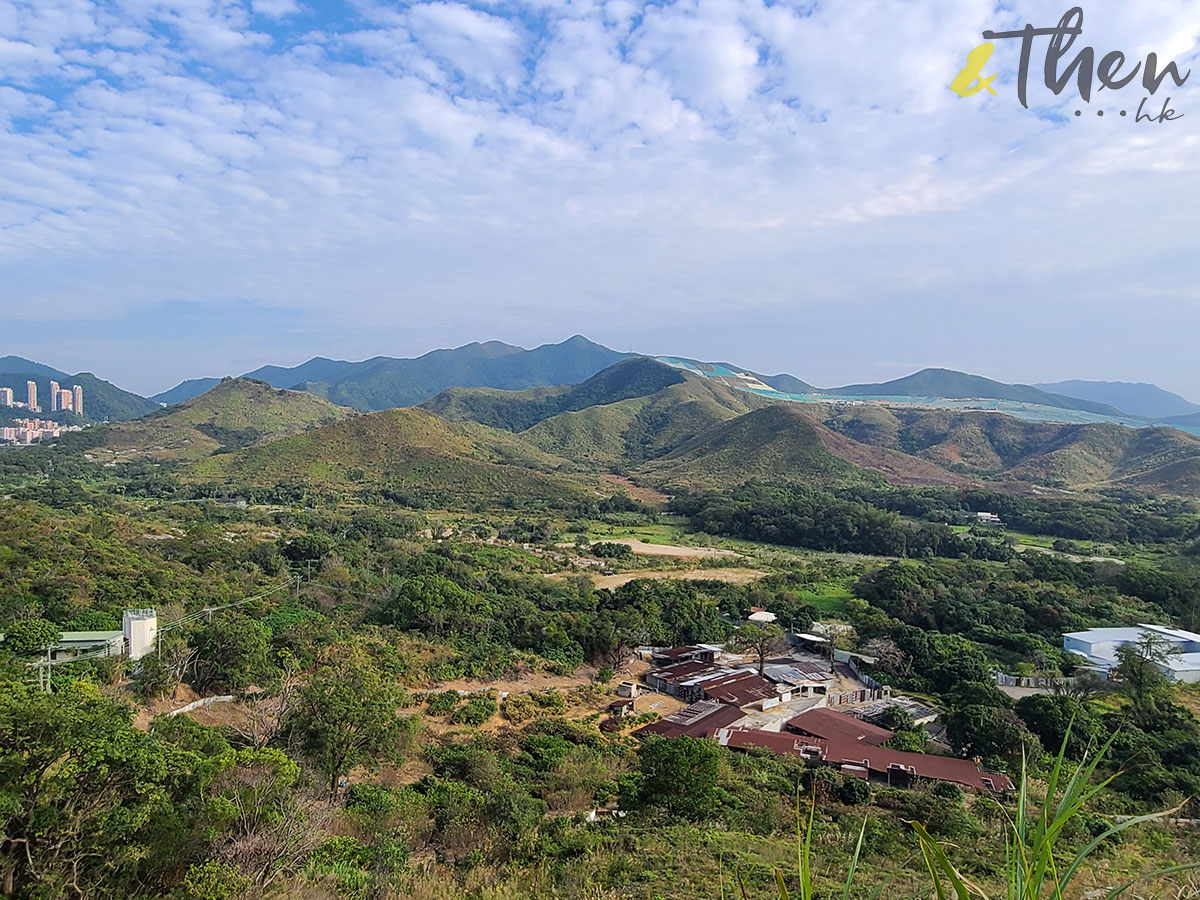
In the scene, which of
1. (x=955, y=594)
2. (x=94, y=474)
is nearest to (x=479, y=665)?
(x=955, y=594)

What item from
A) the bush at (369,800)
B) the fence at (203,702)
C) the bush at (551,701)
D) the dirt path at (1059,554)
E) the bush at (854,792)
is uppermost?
the bush at (369,800)

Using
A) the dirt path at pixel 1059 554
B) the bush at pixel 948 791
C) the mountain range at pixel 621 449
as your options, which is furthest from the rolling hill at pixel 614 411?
the bush at pixel 948 791

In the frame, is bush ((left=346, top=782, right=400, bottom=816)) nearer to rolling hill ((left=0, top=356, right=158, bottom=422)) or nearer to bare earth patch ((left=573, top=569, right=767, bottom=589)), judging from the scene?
bare earth patch ((left=573, top=569, right=767, bottom=589))

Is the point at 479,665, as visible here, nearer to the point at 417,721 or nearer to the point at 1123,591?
the point at 417,721

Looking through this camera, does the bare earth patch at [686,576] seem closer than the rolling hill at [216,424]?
Yes

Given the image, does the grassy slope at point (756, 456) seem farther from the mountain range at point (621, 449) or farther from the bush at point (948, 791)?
the bush at point (948, 791)

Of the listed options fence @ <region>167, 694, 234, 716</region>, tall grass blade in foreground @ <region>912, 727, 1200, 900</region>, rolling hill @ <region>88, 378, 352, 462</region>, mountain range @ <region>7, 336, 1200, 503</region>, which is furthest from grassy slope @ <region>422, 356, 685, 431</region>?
tall grass blade in foreground @ <region>912, 727, 1200, 900</region>
